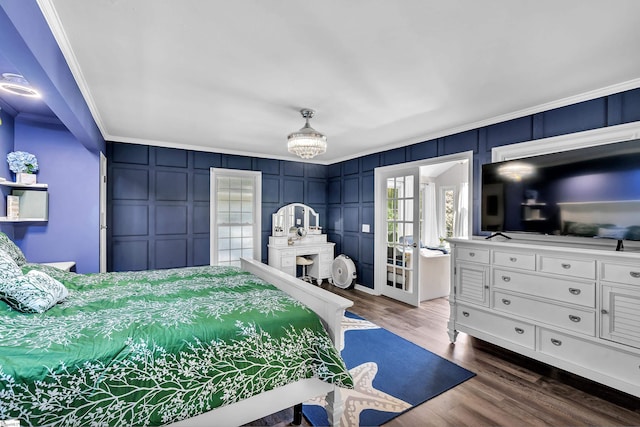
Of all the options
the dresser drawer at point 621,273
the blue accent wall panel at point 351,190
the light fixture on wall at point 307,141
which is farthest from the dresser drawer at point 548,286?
the blue accent wall panel at point 351,190

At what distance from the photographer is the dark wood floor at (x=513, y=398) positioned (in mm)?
1960

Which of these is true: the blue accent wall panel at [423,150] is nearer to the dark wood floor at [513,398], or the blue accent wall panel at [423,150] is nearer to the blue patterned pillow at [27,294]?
the dark wood floor at [513,398]

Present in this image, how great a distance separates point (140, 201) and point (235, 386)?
3.79 metres

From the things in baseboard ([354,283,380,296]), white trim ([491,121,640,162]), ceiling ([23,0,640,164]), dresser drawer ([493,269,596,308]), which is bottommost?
baseboard ([354,283,380,296])

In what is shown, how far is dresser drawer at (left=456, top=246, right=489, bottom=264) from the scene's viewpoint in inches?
114

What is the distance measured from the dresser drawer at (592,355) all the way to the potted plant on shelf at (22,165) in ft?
17.3


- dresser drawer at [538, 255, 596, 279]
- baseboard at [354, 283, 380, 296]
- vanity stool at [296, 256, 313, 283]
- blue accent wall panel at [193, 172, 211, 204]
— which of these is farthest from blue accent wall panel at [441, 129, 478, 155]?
blue accent wall panel at [193, 172, 211, 204]

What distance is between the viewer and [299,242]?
5.56 metres

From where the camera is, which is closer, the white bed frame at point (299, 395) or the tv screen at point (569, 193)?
the white bed frame at point (299, 395)

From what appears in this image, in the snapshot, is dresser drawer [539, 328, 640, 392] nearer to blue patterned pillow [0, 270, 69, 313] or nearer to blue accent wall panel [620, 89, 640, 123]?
blue accent wall panel [620, 89, 640, 123]

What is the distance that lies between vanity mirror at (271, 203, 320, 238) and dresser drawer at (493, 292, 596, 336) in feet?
11.7

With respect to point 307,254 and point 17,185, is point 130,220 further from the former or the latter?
point 307,254

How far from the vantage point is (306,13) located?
5.20 feet

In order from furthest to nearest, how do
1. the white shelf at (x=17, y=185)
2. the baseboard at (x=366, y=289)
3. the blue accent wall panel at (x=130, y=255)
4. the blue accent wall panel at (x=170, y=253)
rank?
the baseboard at (x=366, y=289) < the blue accent wall panel at (x=170, y=253) < the blue accent wall panel at (x=130, y=255) < the white shelf at (x=17, y=185)
